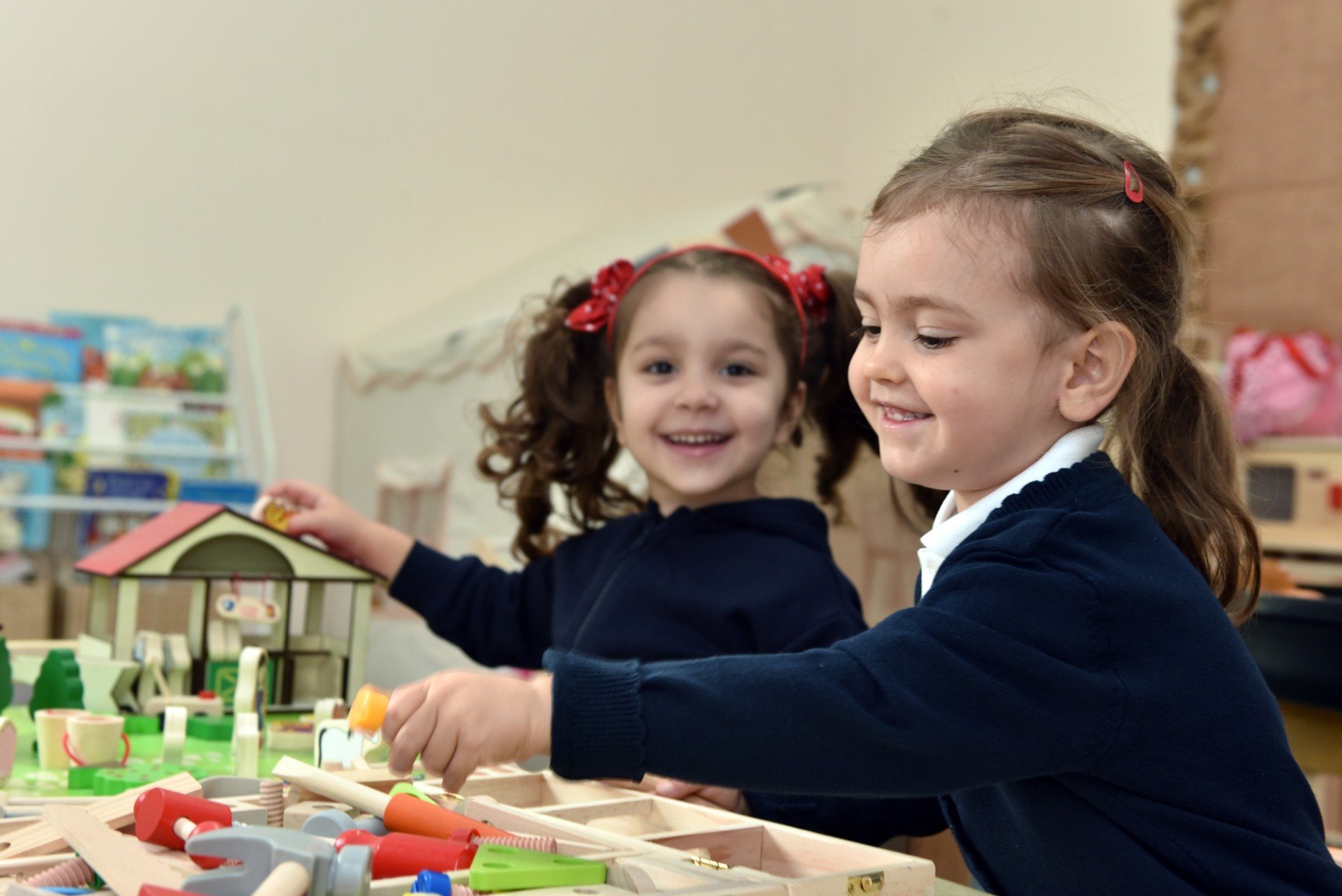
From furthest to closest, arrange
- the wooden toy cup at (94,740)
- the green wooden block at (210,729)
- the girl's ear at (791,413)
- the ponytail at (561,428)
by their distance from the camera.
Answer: the ponytail at (561,428) < the girl's ear at (791,413) < the green wooden block at (210,729) < the wooden toy cup at (94,740)

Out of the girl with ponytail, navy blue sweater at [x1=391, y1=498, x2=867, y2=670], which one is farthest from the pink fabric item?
the girl with ponytail

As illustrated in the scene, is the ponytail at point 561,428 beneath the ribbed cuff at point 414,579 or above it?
above

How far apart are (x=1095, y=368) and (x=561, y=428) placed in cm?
69

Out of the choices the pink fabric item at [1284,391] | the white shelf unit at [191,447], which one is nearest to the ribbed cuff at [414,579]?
the white shelf unit at [191,447]

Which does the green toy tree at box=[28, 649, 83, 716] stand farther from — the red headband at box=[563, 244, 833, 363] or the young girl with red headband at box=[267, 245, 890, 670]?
the red headband at box=[563, 244, 833, 363]

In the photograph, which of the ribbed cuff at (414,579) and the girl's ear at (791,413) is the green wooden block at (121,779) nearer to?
the ribbed cuff at (414,579)

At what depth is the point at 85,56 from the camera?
2828 mm

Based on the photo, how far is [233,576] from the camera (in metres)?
1.03

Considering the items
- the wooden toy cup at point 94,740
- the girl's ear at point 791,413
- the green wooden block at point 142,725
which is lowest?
the green wooden block at point 142,725

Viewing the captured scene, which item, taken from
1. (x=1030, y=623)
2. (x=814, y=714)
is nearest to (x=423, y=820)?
(x=814, y=714)

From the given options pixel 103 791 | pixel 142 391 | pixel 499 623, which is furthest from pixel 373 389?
pixel 103 791

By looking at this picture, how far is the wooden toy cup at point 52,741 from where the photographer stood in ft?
2.53

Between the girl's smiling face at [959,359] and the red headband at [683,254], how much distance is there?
475 millimetres

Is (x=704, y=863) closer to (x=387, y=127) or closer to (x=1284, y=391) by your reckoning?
(x=1284, y=391)
